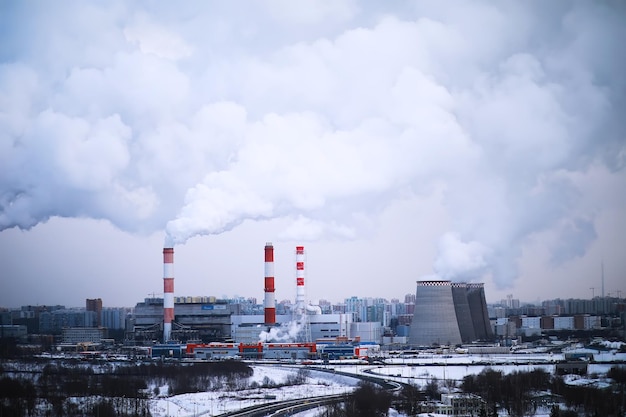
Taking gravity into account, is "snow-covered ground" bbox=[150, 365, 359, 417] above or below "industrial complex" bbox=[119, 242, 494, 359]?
below

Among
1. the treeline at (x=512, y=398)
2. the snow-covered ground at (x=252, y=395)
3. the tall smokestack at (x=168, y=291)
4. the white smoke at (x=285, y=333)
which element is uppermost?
the tall smokestack at (x=168, y=291)

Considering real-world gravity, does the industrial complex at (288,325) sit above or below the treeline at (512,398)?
above

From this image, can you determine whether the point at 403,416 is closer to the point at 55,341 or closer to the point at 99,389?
the point at 99,389

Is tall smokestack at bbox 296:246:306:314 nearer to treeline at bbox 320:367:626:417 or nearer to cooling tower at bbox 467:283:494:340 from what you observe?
cooling tower at bbox 467:283:494:340

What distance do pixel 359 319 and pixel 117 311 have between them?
15017mm

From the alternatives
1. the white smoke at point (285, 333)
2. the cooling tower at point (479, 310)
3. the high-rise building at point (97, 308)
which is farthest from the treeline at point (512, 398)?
the high-rise building at point (97, 308)

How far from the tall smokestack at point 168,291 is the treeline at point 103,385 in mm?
4213

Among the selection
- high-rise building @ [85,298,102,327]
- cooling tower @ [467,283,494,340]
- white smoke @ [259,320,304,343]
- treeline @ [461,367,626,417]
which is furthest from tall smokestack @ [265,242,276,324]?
high-rise building @ [85,298,102,327]

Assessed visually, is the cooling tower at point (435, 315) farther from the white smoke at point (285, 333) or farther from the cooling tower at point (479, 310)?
the white smoke at point (285, 333)

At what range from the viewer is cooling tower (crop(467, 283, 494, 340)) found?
37.2 meters

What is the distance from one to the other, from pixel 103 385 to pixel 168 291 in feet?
40.9

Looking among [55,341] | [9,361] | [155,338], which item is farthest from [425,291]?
[55,341]

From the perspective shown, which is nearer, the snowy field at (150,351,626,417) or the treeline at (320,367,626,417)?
the treeline at (320,367,626,417)

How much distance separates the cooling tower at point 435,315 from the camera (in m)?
33.6
